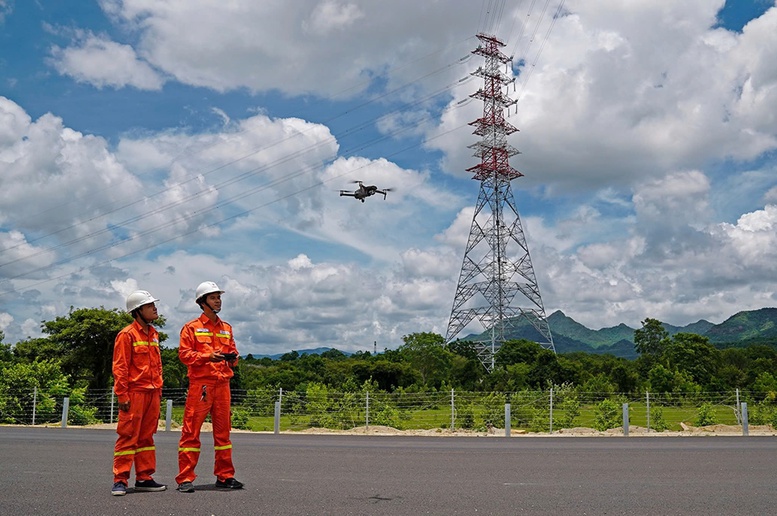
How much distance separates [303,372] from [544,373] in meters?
20.1

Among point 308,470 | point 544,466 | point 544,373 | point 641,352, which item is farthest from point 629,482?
point 641,352

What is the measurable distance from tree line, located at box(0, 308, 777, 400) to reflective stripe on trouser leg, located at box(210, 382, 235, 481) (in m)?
20.7

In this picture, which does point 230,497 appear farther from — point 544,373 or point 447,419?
point 544,373

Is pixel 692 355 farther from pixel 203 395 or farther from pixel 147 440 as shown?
pixel 147 440

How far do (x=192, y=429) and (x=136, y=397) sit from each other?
66 cm

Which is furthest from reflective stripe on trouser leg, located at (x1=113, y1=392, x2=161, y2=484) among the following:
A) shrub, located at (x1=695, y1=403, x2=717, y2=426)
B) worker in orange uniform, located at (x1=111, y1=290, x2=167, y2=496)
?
shrub, located at (x1=695, y1=403, x2=717, y2=426)

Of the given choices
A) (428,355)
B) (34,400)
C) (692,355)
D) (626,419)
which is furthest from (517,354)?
(34,400)

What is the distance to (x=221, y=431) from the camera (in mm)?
7414

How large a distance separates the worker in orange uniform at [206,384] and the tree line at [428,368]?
2071cm

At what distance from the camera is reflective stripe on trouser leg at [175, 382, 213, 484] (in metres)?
7.20

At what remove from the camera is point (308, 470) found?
9.88 metres

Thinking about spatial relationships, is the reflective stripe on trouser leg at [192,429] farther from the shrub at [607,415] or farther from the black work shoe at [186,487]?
the shrub at [607,415]

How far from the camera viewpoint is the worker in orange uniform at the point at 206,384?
725 centimetres

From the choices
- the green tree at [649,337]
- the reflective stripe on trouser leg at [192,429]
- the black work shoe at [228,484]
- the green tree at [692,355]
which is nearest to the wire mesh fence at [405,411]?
the black work shoe at [228,484]
